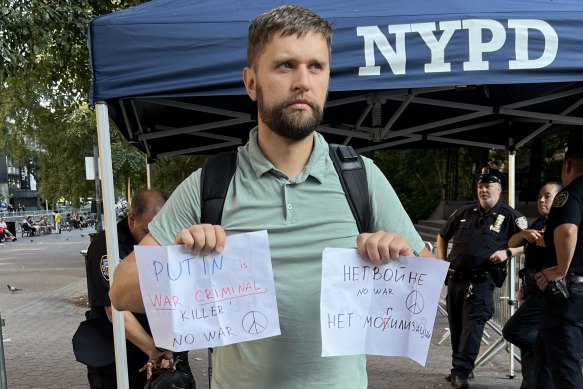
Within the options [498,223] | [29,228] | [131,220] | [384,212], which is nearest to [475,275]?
[498,223]

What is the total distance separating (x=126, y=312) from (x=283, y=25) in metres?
2.10

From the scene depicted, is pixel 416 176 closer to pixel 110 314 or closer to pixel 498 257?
pixel 498 257

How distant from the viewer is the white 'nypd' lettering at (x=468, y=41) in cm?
322

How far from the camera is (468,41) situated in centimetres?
325

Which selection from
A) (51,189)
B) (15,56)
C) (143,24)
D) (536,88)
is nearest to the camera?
(143,24)

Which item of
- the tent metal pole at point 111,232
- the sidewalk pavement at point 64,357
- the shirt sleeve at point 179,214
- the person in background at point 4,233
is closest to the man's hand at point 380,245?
the shirt sleeve at point 179,214

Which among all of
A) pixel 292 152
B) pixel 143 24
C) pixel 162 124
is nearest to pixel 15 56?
pixel 162 124

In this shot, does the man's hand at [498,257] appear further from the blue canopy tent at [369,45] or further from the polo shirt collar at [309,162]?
the polo shirt collar at [309,162]

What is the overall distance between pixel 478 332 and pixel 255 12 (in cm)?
386

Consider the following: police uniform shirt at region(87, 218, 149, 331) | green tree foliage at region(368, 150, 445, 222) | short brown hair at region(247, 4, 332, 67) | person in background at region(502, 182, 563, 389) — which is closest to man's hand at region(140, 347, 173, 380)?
police uniform shirt at region(87, 218, 149, 331)

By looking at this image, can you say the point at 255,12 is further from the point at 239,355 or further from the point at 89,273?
the point at 239,355

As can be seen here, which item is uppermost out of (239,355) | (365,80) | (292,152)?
(365,80)

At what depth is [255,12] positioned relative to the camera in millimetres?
3283

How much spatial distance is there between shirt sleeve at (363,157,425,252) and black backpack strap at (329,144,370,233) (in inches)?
0.8
